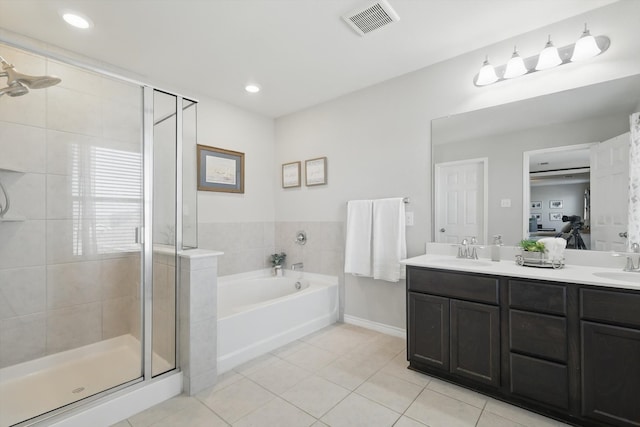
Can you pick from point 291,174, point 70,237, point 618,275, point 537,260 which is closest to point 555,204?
point 537,260

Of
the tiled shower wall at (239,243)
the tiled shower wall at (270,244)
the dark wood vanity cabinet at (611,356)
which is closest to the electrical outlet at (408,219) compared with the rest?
the tiled shower wall at (270,244)

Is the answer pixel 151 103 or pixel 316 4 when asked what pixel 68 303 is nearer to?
pixel 151 103

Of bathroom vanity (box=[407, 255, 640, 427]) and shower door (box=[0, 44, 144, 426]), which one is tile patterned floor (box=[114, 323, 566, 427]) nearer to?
bathroom vanity (box=[407, 255, 640, 427])

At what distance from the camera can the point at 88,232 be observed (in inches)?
89.9

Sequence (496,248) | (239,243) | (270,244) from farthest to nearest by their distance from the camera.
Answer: (270,244) < (239,243) < (496,248)

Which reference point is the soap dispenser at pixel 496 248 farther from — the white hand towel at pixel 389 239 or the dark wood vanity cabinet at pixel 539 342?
the white hand towel at pixel 389 239

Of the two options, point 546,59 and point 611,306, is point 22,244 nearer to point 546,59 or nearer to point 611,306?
point 611,306

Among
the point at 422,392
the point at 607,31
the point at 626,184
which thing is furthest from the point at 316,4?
the point at 422,392

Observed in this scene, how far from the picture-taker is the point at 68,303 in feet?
7.36

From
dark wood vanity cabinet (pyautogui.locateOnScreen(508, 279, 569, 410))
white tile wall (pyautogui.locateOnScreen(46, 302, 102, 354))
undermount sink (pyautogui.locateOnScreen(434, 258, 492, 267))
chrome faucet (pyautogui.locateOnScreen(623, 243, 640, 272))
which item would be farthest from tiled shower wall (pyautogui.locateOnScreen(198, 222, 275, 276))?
chrome faucet (pyautogui.locateOnScreen(623, 243, 640, 272))

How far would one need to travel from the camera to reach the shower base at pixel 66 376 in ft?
5.60

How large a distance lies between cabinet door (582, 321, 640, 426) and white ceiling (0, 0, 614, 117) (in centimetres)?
197

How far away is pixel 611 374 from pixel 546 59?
1908mm

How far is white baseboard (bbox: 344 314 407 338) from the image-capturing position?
2.79 m
